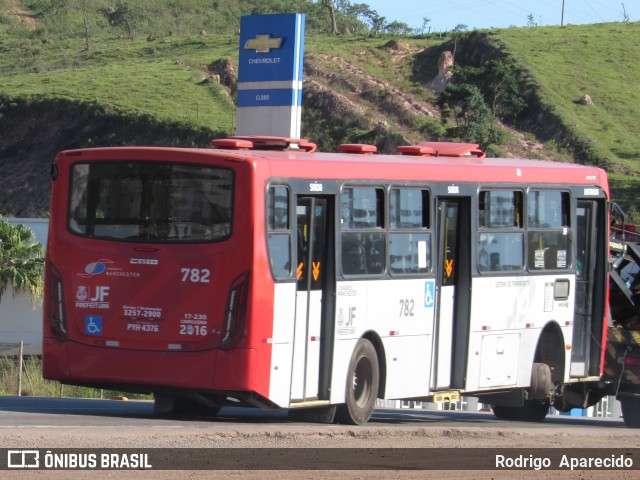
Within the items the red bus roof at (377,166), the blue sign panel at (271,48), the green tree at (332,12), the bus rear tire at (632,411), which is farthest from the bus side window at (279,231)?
the green tree at (332,12)

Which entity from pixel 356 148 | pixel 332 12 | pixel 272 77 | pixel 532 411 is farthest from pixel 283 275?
pixel 332 12

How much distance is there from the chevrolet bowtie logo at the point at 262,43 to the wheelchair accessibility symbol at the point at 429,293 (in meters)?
7.29

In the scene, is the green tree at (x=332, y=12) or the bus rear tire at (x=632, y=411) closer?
the bus rear tire at (x=632, y=411)

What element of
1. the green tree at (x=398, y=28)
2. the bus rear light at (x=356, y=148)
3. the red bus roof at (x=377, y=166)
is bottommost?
the red bus roof at (x=377, y=166)

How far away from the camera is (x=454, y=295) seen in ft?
48.2

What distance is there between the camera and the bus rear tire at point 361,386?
1316 cm

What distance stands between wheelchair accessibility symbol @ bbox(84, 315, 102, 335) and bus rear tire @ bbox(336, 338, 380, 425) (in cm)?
274

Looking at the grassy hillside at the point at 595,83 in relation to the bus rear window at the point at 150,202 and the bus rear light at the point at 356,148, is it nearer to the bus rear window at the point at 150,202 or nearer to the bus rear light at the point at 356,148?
the bus rear light at the point at 356,148

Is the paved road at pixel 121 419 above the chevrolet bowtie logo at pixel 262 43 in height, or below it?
below

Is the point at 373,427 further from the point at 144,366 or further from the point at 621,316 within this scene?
the point at 621,316

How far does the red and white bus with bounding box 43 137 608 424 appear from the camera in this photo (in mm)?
11844

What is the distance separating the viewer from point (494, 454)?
11242mm

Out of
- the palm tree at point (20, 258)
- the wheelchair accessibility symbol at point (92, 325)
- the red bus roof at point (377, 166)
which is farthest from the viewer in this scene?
the palm tree at point (20, 258)

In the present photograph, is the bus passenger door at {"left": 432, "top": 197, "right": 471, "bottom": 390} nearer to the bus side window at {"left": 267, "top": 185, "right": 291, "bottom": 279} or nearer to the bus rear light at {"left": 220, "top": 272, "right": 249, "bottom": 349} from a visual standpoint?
the bus side window at {"left": 267, "top": 185, "right": 291, "bottom": 279}
